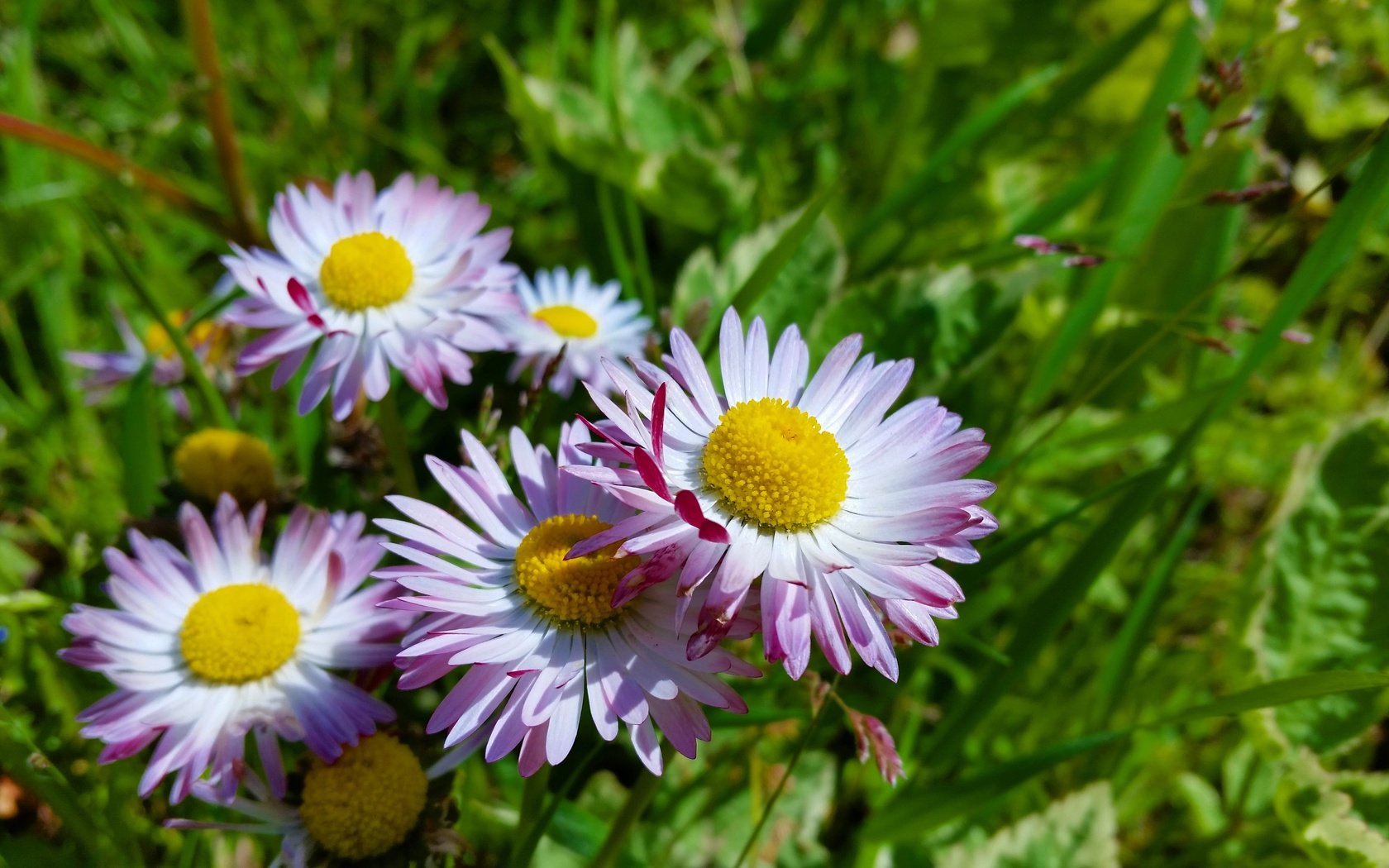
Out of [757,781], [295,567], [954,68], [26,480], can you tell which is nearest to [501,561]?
[295,567]

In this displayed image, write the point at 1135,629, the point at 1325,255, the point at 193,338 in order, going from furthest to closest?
1. the point at 193,338
2. the point at 1135,629
3. the point at 1325,255

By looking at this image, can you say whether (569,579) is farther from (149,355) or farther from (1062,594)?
(149,355)

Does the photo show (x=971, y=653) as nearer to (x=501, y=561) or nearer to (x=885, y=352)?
(x=885, y=352)

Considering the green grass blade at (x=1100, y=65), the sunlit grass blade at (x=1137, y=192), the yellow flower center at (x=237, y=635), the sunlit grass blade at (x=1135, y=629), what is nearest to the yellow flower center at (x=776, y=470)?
the yellow flower center at (x=237, y=635)

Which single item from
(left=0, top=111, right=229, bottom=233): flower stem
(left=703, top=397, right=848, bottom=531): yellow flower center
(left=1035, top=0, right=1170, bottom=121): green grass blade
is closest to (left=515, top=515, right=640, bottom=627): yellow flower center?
(left=703, top=397, right=848, bottom=531): yellow flower center

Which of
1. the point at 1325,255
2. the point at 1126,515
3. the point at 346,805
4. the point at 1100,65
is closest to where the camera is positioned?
the point at 346,805

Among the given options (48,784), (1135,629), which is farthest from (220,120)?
(1135,629)
